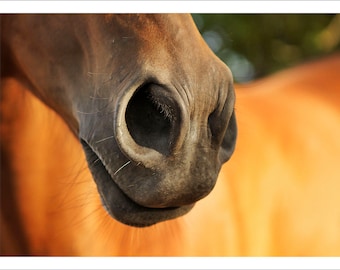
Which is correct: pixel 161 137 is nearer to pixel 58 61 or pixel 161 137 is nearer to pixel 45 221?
pixel 58 61

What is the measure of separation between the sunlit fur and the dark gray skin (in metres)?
0.17

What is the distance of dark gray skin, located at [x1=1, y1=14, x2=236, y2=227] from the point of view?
2.30 ft

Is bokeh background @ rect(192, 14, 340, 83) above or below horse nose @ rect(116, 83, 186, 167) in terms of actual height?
below

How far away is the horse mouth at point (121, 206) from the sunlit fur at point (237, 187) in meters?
0.13

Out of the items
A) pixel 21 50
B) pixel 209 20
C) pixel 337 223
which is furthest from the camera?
pixel 209 20

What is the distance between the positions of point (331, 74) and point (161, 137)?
104 centimetres

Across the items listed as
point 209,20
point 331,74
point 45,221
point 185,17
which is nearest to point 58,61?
point 185,17

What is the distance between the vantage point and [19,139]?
1078mm

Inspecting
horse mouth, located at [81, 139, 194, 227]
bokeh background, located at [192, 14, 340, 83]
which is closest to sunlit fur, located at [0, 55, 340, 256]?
horse mouth, located at [81, 139, 194, 227]

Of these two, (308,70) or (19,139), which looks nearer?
(19,139)

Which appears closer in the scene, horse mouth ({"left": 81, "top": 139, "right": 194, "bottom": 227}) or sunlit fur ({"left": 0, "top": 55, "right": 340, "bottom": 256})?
horse mouth ({"left": 81, "top": 139, "right": 194, "bottom": 227})

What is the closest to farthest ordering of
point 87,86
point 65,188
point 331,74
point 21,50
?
point 87,86 < point 21,50 < point 65,188 < point 331,74
